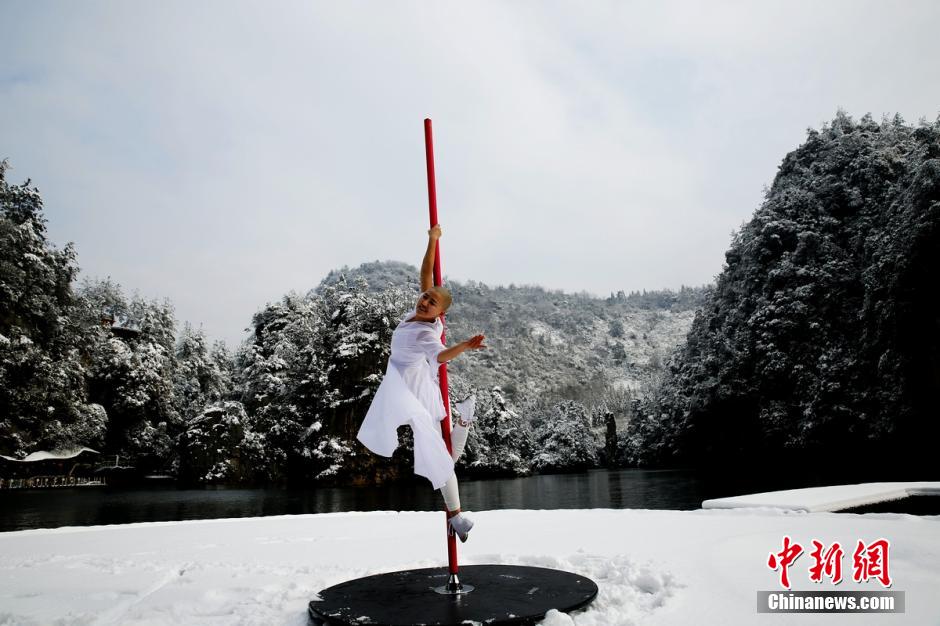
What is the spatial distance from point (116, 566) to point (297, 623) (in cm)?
306

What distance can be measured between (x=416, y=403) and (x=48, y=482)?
132ft

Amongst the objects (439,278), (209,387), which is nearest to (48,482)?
(209,387)

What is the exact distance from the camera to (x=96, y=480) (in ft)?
123

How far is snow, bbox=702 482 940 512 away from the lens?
738cm

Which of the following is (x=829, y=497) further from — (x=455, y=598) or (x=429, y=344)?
(x=429, y=344)

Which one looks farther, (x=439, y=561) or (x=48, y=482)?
(x=48, y=482)

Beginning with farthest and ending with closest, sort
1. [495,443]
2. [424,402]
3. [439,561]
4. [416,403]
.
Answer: [495,443] < [439,561] < [424,402] < [416,403]

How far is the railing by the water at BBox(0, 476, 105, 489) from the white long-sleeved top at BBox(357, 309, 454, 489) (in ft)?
118

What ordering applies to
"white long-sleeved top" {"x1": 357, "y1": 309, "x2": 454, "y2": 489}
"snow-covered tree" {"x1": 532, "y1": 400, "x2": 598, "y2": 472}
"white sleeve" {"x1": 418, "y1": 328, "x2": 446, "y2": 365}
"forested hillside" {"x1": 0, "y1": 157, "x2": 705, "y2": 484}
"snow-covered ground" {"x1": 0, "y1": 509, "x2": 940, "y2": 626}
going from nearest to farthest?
"snow-covered ground" {"x1": 0, "y1": 509, "x2": 940, "y2": 626}, "white long-sleeved top" {"x1": 357, "y1": 309, "x2": 454, "y2": 489}, "white sleeve" {"x1": 418, "y1": 328, "x2": 446, "y2": 365}, "forested hillside" {"x1": 0, "y1": 157, "x2": 705, "y2": 484}, "snow-covered tree" {"x1": 532, "y1": 400, "x2": 598, "y2": 472}

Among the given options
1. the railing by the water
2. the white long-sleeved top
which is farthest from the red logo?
the railing by the water

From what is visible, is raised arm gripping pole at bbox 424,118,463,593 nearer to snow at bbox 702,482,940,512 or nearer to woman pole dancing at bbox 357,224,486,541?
woman pole dancing at bbox 357,224,486,541

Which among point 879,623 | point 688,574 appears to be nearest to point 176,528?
point 688,574

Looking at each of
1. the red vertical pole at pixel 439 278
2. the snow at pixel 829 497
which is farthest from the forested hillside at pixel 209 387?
the red vertical pole at pixel 439 278

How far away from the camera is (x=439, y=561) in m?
5.07
